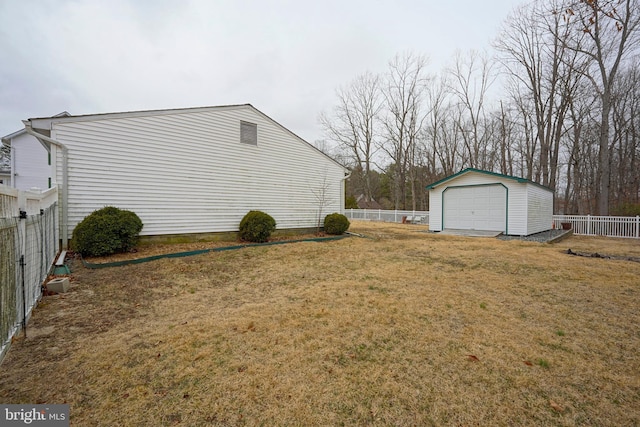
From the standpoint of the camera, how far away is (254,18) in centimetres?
1109

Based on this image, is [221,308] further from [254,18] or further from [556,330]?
[254,18]

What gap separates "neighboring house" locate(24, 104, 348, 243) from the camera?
6.74m

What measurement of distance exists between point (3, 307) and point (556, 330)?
549 centimetres

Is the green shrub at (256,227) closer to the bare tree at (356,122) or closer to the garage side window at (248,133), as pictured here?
the garage side window at (248,133)

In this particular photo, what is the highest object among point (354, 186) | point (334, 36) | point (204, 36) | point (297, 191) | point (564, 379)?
point (334, 36)

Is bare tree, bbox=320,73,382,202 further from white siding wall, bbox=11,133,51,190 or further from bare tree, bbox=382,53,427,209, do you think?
white siding wall, bbox=11,133,51,190

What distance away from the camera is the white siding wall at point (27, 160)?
1281cm

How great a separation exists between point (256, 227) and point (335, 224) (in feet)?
11.5

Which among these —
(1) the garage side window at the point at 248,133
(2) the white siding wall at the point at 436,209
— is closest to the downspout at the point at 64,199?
(1) the garage side window at the point at 248,133

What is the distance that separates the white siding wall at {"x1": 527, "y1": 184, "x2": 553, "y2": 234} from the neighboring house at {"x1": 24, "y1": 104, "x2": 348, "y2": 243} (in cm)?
911

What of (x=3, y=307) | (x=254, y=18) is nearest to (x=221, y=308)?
(x=3, y=307)

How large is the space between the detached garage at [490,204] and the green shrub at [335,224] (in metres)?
6.14

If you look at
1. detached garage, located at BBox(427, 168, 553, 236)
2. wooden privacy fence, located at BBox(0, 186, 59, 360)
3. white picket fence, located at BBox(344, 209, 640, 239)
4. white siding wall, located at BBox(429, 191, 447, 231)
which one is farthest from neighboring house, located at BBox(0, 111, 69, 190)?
white picket fence, located at BBox(344, 209, 640, 239)

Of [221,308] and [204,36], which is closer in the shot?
[221,308]
